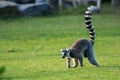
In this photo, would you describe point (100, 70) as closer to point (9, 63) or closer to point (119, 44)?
point (9, 63)

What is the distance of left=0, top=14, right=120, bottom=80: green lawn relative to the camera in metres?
12.0

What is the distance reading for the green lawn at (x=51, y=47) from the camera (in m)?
12.0

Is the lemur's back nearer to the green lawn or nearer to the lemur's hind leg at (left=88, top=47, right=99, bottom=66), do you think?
the lemur's hind leg at (left=88, top=47, right=99, bottom=66)

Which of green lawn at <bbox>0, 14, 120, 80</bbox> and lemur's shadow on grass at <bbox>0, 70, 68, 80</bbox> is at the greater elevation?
lemur's shadow on grass at <bbox>0, 70, 68, 80</bbox>

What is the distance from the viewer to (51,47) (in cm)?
1808

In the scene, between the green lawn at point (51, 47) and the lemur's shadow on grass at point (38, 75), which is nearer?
the lemur's shadow on grass at point (38, 75)

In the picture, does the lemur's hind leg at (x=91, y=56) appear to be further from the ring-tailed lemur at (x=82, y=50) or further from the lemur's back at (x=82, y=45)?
the lemur's back at (x=82, y=45)

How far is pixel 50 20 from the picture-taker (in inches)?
1065

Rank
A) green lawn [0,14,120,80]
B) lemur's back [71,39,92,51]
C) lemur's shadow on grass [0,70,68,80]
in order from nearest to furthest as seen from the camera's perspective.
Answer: lemur's shadow on grass [0,70,68,80]
green lawn [0,14,120,80]
lemur's back [71,39,92,51]

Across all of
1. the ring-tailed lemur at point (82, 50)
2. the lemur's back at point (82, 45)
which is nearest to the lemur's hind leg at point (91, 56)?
the ring-tailed lemur at point (82, 50)

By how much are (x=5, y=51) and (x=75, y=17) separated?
11522 mm

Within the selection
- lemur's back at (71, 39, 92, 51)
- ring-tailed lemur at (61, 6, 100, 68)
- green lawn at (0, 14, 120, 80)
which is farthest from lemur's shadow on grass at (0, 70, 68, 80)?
lemur's back at (71, 39, 92, 51)

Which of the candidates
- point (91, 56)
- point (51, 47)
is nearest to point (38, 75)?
point (91, 56)

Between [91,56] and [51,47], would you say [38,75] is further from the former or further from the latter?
[51,47]
